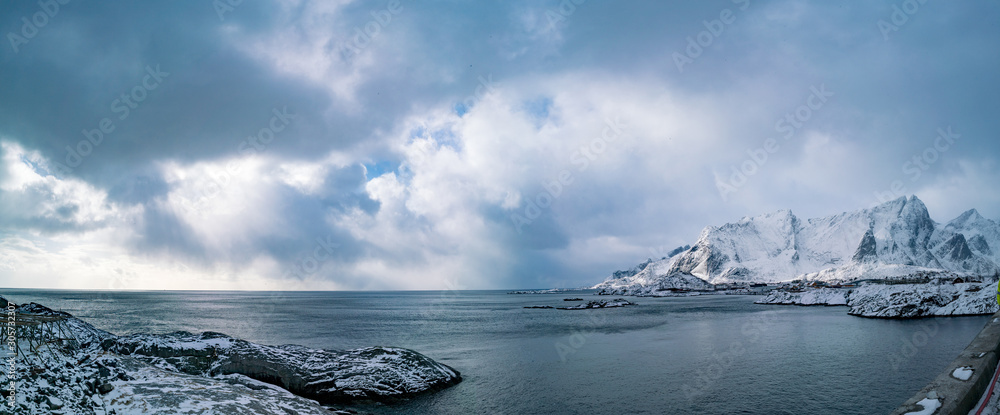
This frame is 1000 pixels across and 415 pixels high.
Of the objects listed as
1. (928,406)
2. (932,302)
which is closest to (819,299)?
(932,302)

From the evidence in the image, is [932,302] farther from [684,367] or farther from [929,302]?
[684,367]

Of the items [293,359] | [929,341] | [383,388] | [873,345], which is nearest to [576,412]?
[383,388]

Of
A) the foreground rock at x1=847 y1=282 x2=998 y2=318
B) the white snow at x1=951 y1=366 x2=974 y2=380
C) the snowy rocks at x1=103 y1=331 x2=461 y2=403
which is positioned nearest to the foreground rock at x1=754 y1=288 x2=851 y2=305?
the foreground rock at x1=847 y1=282 x2=998 y2=318

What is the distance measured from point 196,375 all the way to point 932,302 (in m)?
101

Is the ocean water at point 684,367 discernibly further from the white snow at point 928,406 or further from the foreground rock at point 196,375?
the white snow at point 928,406

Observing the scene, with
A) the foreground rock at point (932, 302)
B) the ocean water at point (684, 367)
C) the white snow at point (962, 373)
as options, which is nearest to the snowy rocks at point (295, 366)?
the ocean water at point (684, 367)

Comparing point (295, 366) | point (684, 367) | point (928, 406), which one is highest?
point (928, 406)

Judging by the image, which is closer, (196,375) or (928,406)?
(928,406)

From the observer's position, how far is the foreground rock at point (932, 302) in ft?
223

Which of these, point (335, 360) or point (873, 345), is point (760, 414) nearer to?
point (335, 360)

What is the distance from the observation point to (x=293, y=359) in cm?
2739

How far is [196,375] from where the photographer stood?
70.4 ft

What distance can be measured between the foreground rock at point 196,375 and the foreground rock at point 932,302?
264 ft

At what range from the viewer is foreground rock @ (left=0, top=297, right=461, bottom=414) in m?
12.4
